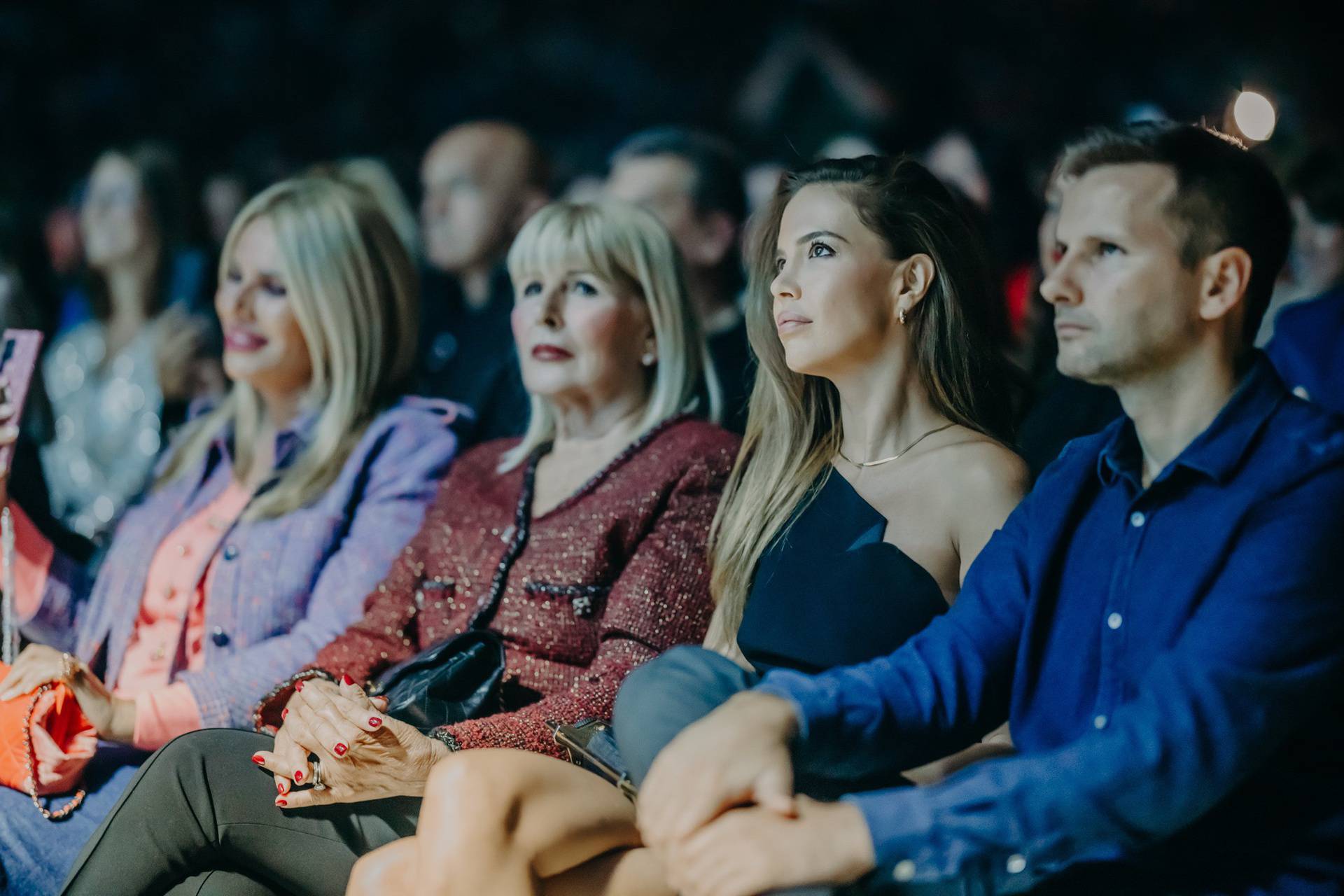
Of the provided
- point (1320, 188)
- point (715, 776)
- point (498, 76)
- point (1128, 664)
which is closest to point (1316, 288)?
point (1320, 188)

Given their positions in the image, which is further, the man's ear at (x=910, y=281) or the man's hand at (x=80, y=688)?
the man's hand at (x=80, y=688)

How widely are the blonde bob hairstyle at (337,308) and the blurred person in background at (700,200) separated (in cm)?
77

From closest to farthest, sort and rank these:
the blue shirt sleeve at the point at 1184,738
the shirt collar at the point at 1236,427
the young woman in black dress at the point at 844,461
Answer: the blue shirt sleeve at the point at 1184,738, the shirt collar at the point at 1236,427, the young woman in black dress at the point at 844,461

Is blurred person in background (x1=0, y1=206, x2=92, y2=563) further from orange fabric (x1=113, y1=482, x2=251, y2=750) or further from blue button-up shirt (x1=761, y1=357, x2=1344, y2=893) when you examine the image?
blue button-up shirt (x1=761, y1=357, x2=1344, y2=893)

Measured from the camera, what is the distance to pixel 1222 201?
58.1 inches

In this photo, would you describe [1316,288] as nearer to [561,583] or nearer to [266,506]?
[561,583]

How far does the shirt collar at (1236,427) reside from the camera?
1.38 metres

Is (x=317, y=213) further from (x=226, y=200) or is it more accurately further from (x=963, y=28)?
(x=963, y=28)

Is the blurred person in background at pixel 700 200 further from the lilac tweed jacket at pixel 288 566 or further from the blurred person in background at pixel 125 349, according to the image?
the blurred person in background at pixel 125 349

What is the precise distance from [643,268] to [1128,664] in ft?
4.06

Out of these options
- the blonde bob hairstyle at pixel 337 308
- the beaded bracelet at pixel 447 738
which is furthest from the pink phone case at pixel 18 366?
the beaded bracelet at pixel 447 738

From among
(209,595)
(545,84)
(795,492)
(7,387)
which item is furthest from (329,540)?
(545,84)

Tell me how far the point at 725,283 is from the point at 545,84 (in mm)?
2299

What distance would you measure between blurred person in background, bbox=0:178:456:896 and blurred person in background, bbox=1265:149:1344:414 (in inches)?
66.5
